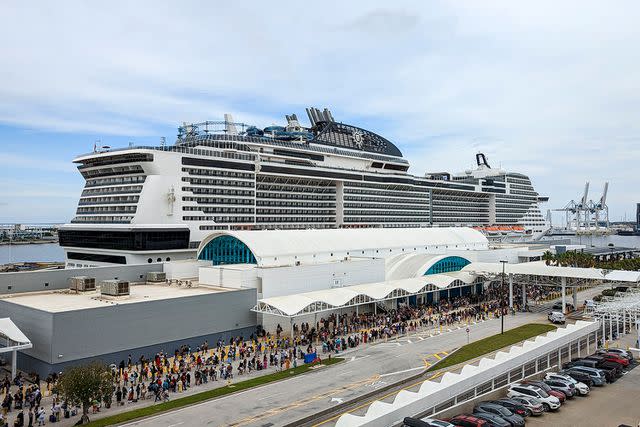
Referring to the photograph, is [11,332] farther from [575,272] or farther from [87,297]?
[575,272]

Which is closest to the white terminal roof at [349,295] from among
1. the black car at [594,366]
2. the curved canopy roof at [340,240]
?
the curved canopy roof at [340,240]

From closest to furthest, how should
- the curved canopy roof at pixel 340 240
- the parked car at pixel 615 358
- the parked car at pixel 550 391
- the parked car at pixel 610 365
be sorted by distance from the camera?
the parked car at pixel 550 391, the parked car at pixel 610 365, the parked car at pixel 615 358, the curved canopy roof at pixel 340 240

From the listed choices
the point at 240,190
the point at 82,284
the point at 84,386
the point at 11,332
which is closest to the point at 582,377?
the point at 84,386

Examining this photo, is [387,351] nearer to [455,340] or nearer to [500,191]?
[455,340]

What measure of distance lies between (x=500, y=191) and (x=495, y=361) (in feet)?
334

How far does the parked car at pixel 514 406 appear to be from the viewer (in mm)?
21844

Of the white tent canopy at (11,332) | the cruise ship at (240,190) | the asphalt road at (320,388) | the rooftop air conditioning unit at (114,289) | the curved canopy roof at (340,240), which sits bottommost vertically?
the asphalt road at (320,388)

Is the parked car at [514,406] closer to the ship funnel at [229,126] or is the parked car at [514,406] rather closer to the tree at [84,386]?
the tree at [84,386]

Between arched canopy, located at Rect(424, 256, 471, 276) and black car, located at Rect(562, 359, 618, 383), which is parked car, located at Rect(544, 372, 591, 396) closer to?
black car, located at Rect(562, 359, 618, 383)

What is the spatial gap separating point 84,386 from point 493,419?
17.0 meters

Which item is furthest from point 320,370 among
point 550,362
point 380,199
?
point 380,199

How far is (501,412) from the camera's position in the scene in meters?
20.9

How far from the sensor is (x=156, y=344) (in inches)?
1315

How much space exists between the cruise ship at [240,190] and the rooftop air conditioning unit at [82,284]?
34.0 ft
